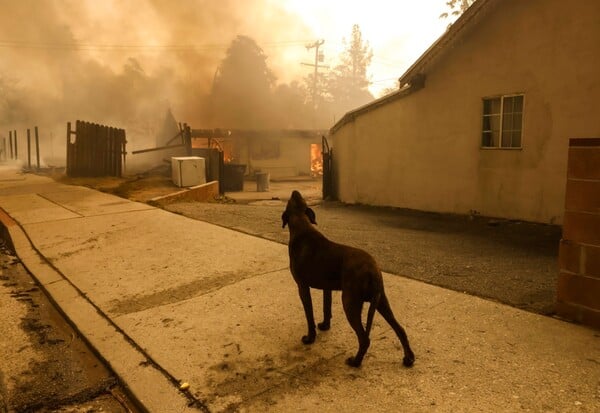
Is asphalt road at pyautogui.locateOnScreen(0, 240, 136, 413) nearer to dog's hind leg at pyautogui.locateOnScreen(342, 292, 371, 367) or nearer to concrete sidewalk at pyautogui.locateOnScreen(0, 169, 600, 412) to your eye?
concrete sidewalk at pyautogui.locateOnScreen(0, 169, 600, 412)

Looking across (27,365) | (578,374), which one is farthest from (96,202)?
(578,374)

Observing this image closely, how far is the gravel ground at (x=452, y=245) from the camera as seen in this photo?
13.8 feet

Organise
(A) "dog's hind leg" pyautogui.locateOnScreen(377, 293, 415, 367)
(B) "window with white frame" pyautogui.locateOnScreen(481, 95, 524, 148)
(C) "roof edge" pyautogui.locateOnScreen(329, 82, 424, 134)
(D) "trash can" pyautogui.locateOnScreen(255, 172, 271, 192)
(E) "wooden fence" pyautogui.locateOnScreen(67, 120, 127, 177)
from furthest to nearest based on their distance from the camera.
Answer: (D) "trash can" pyautogui.locateOnScreen(255, 172, 271, 192) < (E) "wooden fence" pyautogui.locateOnScreen(67, 120, 127, 177) < (C) "roof edge" pyautogui.locateOnScreen(329, 82, 424, 134) < (B) "window with white frame" pyautogui.locateOnScreen(481, 95, 524, 148) < (A) "dog's hind leg" pyautogui.locateOnScreen(377, 293, 415, 367)

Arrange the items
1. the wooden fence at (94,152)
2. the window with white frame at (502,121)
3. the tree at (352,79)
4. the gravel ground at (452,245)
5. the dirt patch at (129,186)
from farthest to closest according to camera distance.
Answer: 1. the tree at (352,79)
2. the wooden fence at (94,152)
3. the dirt patch at (129,186)
4. the window with white frame at (502,121)
5. the gravel ground at (452,245)

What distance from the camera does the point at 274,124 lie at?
1629 inches

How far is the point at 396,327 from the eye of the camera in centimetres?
260

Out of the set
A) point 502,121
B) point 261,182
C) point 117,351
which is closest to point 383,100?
point 502,121

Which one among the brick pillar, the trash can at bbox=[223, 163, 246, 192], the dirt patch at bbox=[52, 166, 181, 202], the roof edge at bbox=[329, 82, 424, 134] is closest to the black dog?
the brick pillar

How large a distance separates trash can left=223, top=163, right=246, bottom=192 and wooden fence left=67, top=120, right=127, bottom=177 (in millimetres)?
5687

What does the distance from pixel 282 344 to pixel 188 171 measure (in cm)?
1023

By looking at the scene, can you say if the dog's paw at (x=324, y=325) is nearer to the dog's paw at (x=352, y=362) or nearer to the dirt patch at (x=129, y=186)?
the dog's paw at (x=352, y=362)

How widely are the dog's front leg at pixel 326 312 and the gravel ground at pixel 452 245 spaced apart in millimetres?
1589

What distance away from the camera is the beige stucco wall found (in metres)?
7.38

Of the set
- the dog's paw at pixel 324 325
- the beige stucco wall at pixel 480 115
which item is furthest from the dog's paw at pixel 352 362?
the beige stucco wall at pixel 480 115
